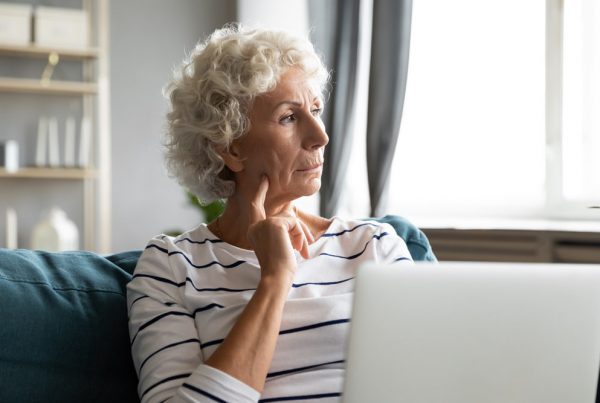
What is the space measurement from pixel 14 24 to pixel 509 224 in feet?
8.78

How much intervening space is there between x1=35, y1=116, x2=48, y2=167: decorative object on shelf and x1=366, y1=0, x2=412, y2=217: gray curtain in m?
1.80

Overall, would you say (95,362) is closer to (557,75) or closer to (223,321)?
(223,321)

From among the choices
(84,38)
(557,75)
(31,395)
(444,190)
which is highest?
(84,38)

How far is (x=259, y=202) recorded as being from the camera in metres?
1.76

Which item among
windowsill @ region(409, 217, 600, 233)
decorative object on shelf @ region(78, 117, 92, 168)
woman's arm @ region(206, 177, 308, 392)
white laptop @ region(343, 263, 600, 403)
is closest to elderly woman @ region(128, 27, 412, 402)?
woman's arm @ region(206, 177, 308, 392)

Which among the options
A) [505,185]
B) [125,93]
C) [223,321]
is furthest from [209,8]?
[223,321]

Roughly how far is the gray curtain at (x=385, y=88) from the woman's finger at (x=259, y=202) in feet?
6.97

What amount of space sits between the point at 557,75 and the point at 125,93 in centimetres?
234

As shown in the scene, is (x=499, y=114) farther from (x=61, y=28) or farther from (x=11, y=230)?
(x=11, y=230)

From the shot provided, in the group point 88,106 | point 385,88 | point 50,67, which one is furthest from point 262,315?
point 50,67

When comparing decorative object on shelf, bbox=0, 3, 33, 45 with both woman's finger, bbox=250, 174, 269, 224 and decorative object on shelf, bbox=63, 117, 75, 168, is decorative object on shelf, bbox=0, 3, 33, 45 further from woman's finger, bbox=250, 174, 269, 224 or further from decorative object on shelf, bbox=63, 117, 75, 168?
woman's finger, bbox=250, 174, 269, 224

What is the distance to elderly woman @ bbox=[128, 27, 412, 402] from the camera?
148 cm

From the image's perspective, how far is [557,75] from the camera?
149 inches

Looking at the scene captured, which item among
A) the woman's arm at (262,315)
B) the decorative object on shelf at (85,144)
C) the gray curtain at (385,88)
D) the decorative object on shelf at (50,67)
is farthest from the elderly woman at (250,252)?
the decorative object on shelf at (50,67)
